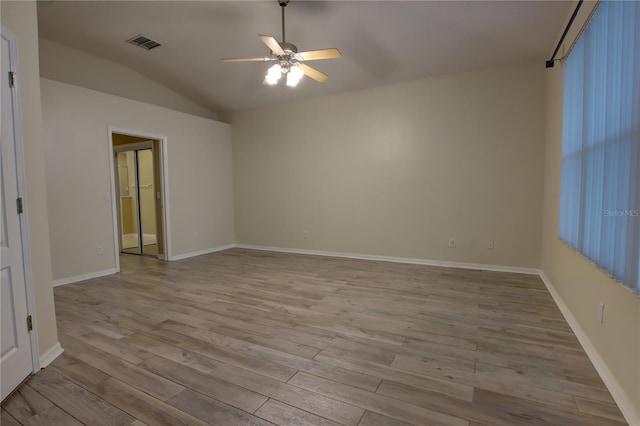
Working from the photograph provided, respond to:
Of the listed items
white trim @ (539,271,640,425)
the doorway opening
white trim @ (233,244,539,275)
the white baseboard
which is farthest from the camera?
the white baseboard

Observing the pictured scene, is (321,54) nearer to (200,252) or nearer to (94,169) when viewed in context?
(94,169)

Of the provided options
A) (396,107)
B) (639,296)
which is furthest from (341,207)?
(639,296)

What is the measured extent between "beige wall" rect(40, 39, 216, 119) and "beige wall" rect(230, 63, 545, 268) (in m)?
1.51

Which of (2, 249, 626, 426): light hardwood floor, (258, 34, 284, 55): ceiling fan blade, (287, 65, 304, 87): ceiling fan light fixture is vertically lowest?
(2, 249, 626, 426): light hardwood floor

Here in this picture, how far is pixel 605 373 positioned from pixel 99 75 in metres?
6.63

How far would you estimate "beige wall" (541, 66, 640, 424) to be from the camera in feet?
5.14

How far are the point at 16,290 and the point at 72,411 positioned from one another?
0.79 m

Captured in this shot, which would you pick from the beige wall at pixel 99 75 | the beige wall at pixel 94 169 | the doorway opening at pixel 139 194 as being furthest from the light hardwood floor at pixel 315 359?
the beige wall at pixel 99 75

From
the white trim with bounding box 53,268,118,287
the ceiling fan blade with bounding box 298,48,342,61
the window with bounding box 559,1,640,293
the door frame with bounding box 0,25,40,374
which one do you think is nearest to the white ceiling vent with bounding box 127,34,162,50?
the ceiling fan blade with bounding box 298,48,342,61

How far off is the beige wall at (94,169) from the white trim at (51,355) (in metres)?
2.27

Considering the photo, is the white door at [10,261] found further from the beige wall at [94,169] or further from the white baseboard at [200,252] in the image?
the white baseboard at [200,252]

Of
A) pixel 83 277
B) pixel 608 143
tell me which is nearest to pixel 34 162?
pixel 83 277

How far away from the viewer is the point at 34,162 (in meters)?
2.01

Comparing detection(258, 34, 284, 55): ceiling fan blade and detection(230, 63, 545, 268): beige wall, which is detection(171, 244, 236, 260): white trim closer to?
detection(230, 63, 545, 268): beige wall
